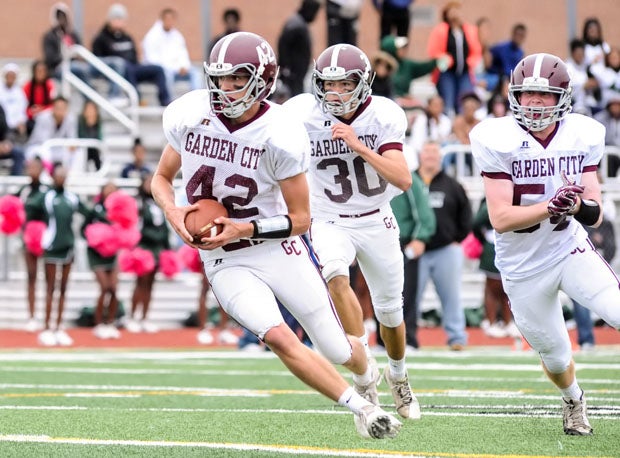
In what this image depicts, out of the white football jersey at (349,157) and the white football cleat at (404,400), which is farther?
the white football jersey at (349,157)

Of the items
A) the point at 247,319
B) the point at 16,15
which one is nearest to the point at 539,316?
the point at 247,319

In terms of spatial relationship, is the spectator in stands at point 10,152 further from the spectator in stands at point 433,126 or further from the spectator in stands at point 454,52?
the spectator in stands at point 454,52

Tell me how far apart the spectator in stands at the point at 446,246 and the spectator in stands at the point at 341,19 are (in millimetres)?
4224

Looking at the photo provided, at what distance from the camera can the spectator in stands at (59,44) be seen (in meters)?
16.7

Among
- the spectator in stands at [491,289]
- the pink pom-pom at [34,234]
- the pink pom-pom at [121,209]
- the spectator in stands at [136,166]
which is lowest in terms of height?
the spectator in stands at [491,289]

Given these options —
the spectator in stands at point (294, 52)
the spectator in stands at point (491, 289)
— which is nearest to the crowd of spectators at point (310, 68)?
the spectator in stands at point (294, 52)

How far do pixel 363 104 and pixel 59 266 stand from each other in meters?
7.57

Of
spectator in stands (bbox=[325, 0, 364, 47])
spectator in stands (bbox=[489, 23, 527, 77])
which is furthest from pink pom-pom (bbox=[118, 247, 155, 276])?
spectator in stands (bbox=[489, 23, 527, 77])

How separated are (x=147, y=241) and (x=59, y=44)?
3.44 metres

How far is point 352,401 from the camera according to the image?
17.7 ft

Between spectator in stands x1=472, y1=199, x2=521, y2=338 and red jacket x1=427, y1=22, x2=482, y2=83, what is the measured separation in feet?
11.3

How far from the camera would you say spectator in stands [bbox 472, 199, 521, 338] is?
14.1 meters

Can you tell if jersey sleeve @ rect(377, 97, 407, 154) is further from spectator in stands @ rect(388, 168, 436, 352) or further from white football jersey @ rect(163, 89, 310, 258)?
spectator in stands @ rect(388, 168, 436, 352)

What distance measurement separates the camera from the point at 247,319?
5559mm
